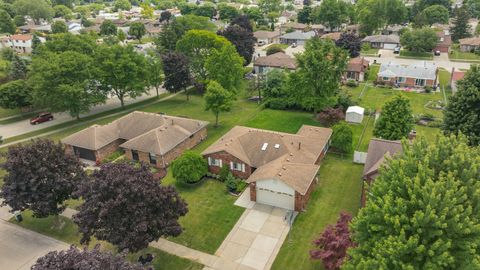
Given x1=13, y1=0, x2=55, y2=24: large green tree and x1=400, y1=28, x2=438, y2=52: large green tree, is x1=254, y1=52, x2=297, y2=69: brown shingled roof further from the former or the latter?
x1=13, y1=0, x2=55, y2=24: large green tree

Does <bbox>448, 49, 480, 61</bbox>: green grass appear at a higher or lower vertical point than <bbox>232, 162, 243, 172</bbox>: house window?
higher

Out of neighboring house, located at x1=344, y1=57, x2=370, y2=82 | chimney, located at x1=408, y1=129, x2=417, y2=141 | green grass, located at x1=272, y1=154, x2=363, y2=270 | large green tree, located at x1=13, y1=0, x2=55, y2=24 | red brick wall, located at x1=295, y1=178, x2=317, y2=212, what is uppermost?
large green tree, located at x1=13, y1=0, x2=55, y2=24

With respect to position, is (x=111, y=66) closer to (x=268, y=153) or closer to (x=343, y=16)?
(x=268, y=153)

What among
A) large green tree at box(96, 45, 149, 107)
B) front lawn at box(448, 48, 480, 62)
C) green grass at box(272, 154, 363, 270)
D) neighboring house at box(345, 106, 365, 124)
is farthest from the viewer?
front lawn at box(448, 48, 480, 62)

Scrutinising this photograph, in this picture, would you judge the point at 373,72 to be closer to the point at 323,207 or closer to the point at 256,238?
the point at 323,207

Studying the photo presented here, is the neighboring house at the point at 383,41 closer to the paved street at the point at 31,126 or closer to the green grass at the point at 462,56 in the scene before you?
the green grass at the point at 462,56

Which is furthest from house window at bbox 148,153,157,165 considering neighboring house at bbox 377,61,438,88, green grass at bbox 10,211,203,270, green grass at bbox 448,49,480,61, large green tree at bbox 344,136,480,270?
green grass at bbox 448,49,480,61

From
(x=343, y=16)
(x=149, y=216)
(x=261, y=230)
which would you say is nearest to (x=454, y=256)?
(x=261, y=230)

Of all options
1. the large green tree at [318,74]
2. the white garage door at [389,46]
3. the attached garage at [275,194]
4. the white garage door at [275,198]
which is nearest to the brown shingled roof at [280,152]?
the attached garage at [275,194]
